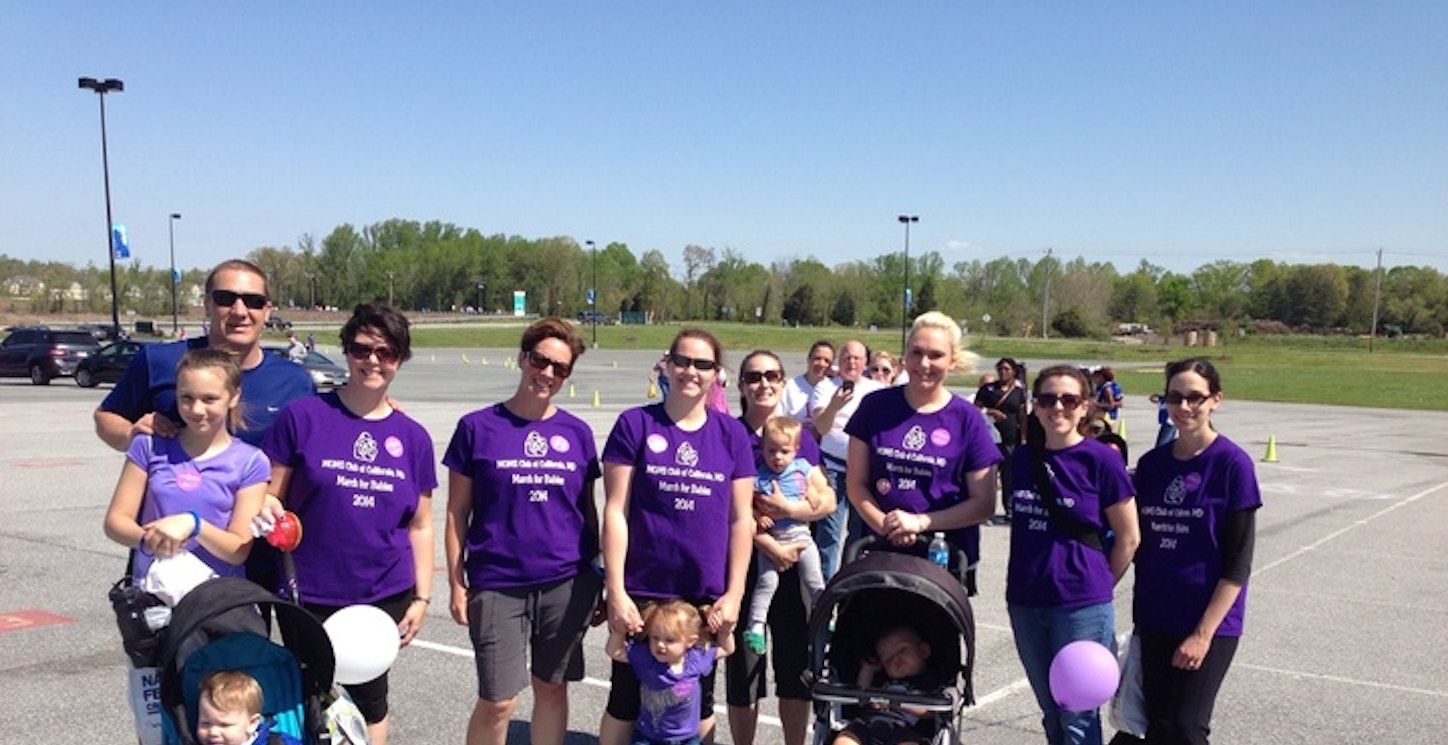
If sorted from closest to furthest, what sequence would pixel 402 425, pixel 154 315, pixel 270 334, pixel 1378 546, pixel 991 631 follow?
pixel 402 425 < pixel 991 631 < pixel 1378 546 < pixel 270 334 < pixel 154 315

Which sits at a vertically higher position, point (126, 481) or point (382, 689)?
point (126, 481)

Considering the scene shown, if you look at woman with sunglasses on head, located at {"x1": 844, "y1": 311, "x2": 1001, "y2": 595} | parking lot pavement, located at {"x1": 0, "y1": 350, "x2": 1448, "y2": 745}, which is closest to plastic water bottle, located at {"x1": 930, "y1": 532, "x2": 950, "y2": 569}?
woman with sunglasses on head, located at {"x1": 844, "y1": 311, "x2": 1001, "y2": 595}

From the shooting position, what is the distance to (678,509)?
3.85 m

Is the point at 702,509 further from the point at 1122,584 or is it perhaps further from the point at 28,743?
the point at 1122,584

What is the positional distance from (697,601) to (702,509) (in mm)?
370

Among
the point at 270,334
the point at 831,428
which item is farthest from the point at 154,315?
the point at 831,428

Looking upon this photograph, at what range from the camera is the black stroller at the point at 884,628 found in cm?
361

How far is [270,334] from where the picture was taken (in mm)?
68125

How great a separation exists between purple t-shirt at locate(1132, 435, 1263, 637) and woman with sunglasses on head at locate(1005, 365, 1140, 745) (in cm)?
9

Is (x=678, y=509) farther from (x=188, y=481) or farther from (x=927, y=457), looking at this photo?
(x=188, y=481)

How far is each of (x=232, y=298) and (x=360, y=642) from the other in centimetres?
135

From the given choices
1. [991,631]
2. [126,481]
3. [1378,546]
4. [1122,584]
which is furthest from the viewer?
[1378,546]

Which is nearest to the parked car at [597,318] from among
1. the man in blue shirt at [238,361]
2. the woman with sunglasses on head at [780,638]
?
the woman with sunglasses on head at [780,638]

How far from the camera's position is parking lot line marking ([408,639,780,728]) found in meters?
5.19
